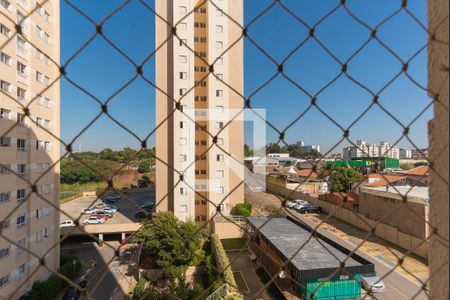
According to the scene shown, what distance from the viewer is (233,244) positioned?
7758mm

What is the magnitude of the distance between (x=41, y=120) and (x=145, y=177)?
494 inches

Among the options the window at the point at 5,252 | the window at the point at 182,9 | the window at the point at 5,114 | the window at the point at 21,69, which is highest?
the window at the point at 182,9

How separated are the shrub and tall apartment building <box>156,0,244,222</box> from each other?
1.20 feet

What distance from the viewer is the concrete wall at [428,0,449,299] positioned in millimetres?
532

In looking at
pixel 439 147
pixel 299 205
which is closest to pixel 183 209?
pixel 299 205

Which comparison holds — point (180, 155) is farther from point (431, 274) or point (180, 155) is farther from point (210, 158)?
point (431, 274)

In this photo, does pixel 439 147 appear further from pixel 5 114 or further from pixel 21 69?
pixel 21 69

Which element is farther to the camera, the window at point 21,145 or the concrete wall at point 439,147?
the window at point 21,145

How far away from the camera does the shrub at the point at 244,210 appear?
9406 mm

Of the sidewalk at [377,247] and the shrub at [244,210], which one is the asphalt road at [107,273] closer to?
the shrub at [244,210]

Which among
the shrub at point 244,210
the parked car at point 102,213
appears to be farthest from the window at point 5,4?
the shrub at point 244,210

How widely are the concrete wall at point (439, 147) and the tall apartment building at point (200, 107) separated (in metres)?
7.72

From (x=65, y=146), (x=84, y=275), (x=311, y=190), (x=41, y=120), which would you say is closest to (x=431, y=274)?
(x=65, y=146)

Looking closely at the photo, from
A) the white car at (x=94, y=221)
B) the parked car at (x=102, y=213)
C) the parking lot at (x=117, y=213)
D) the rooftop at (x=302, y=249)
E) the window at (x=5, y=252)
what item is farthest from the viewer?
the parked car at (x=102, y=213)
